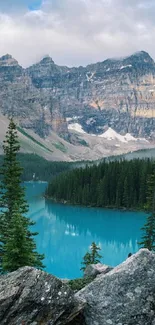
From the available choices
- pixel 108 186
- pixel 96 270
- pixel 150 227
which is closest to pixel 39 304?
pixel 96 270

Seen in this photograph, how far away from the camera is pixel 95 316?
28.2 ft

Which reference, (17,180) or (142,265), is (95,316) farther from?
(17,180)

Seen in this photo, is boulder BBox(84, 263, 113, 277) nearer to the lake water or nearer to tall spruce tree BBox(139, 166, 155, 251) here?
tall spruce tree BBox(139, 166, 155, 251)

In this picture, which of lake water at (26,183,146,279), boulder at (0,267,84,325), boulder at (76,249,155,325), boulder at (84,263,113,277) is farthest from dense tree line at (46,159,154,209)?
boulder at (0,267,84,325)

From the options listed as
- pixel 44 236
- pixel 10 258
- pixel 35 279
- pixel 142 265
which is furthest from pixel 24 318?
pixel 44 236

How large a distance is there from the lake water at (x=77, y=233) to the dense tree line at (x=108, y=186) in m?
6.15

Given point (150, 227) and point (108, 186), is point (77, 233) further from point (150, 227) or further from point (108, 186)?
point (150, 227)

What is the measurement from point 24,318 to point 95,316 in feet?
5.10

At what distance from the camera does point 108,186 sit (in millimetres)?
126375

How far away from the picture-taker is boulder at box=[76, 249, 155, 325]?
8.57 metres

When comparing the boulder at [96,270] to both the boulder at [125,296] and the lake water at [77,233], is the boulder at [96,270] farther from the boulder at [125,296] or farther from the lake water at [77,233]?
the lake water at [77,233]

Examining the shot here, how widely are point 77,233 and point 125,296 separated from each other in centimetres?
7645

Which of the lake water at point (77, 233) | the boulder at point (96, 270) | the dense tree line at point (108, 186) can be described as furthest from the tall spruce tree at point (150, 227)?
the dense tree line at point (108, 186)

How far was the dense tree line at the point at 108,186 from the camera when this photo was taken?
120 metres
